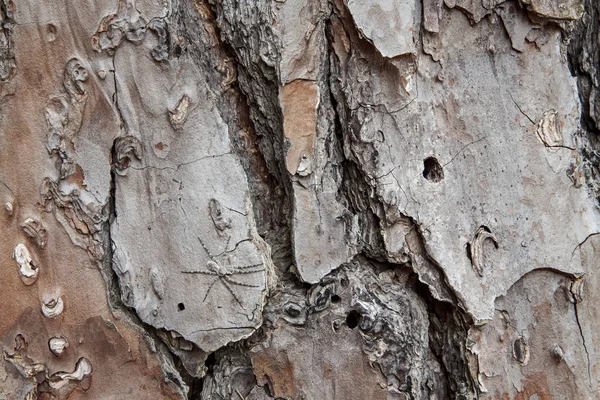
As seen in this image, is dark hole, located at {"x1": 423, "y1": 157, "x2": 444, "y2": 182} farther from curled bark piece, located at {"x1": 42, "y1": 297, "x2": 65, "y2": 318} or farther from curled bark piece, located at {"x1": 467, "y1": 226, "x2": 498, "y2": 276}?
curled bark piece, located at {"x1": 42, "y1": 297, "x2": 65, "y2": 318}

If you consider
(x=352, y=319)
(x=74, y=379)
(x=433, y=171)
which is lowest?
(x=74, y=379)

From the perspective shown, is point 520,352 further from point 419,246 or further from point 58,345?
point 58,345

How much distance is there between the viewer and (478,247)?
1.02 metres

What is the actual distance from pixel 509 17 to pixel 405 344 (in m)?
0.61

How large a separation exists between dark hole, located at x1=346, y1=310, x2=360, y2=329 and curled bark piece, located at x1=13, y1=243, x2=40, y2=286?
0.54 meters

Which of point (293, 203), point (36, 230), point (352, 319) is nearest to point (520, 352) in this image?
point (352, 319)

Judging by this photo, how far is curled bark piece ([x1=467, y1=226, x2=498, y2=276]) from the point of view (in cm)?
101

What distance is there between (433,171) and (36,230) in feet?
2.25

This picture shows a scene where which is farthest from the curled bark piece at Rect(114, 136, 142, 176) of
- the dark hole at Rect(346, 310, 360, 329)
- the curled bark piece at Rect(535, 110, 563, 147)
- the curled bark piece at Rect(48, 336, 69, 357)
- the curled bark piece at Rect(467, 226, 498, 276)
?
the curled bark piece at Rect(535, 110, 563, 147)

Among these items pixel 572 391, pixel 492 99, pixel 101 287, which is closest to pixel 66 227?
pixel 101 287

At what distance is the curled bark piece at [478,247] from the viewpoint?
3.33 feet

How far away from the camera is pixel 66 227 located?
971mm

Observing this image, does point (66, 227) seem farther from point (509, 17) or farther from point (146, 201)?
point (509, 17)

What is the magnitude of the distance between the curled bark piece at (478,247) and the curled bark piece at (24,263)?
0.75 metres
